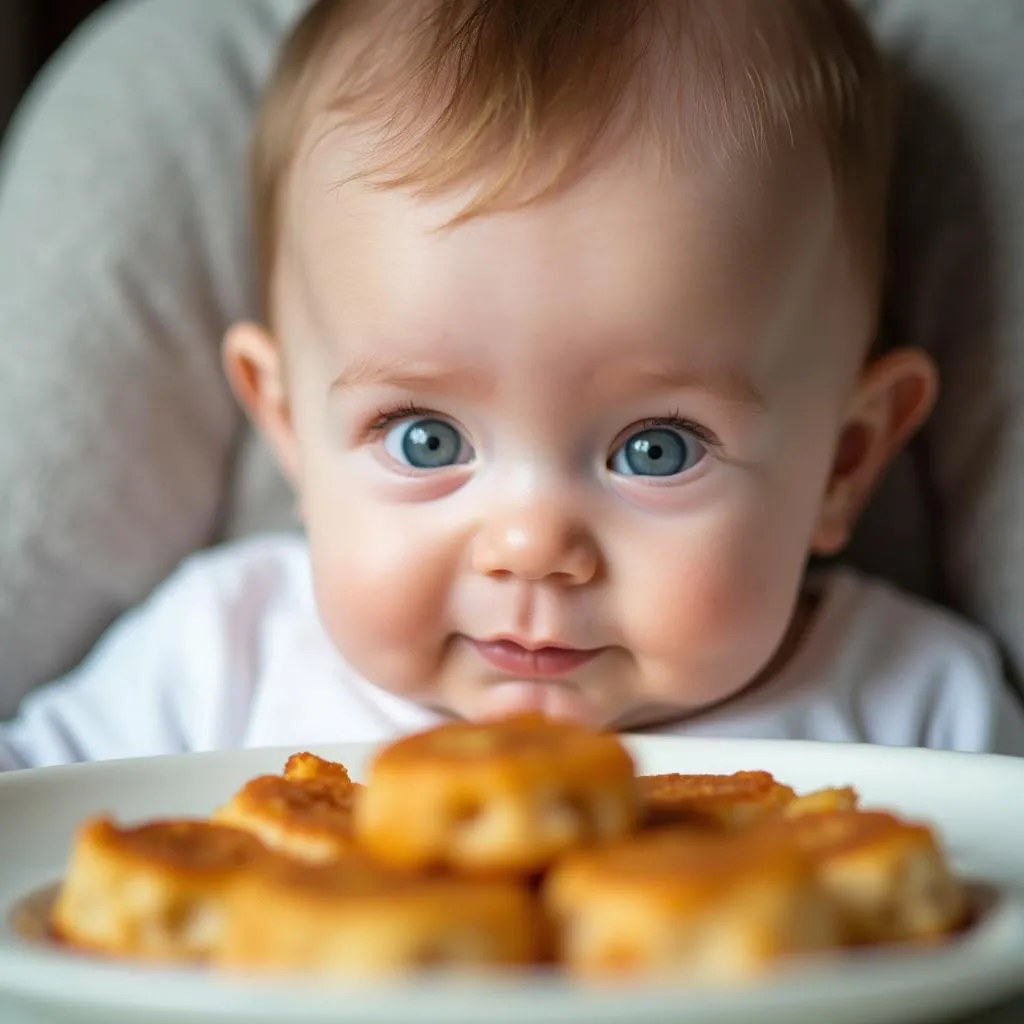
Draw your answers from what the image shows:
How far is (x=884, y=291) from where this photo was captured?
1429mm

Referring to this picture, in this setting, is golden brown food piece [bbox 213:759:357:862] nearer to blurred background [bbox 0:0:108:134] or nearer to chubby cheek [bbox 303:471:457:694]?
chubby cheek [bbox 303:471:457:694]

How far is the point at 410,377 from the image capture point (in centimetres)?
106

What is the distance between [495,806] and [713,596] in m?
0.59

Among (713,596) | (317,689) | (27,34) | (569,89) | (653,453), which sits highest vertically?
(27,34)

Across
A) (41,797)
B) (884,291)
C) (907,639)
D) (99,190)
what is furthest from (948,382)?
(41,797)

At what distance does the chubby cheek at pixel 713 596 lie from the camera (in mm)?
1068

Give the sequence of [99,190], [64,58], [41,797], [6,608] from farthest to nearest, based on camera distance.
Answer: [64,58], [99,190], [6,608], [41,797]

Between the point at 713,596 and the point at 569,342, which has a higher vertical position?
the point at 569,342

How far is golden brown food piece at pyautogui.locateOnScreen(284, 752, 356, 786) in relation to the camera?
2.29 ft

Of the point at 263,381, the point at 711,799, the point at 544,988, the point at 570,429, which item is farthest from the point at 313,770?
the point at 263,381

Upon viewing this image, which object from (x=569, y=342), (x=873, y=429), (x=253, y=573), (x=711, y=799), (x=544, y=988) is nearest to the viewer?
(x=544, y=988)

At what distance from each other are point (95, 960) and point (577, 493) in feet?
1.91

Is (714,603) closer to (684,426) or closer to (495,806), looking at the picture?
(684,426)

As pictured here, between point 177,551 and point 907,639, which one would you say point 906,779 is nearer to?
point 907,639
